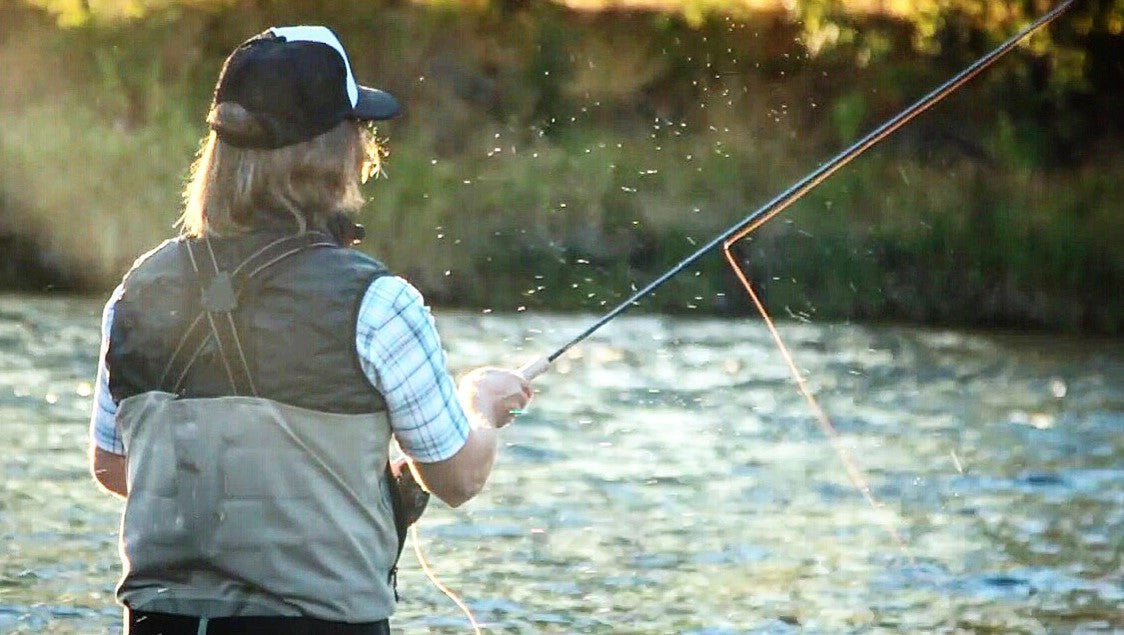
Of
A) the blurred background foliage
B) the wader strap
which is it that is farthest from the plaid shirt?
the blurred background foliage

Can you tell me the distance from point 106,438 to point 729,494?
6.79 meters

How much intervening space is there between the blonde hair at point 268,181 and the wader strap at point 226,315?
5 cm

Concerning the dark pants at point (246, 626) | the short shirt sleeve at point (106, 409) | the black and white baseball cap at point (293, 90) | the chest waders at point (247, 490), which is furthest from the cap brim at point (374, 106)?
the dark pants at point (246, 626)

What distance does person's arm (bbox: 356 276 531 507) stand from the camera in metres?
3.32

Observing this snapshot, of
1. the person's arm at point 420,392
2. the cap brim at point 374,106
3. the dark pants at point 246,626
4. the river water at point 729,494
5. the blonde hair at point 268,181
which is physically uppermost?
the cap brim at point 374,106

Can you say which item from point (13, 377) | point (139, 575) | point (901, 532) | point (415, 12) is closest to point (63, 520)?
point (901, 532)

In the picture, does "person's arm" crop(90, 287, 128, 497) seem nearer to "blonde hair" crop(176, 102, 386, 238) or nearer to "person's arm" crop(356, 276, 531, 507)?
"blonde hair" crop(176, 102, 386, 238)

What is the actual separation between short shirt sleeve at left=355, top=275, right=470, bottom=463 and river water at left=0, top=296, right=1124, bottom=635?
391 centimetres

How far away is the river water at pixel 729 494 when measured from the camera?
7.86m

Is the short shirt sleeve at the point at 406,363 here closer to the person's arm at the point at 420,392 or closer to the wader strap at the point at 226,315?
Result: the person's arm at the point at 420,392

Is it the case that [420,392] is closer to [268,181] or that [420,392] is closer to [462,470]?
[462,470]

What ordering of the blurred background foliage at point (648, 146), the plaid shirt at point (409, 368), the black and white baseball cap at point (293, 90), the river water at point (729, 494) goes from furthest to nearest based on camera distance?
the blurred background foliage at point (648, 146) → the river water at point (729, 494) → the black and white baseball cap at point (293, 90) → the plaid shirt at point (409, 368)

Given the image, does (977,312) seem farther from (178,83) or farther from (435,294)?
(178,83)

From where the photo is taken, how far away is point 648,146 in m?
20.9
